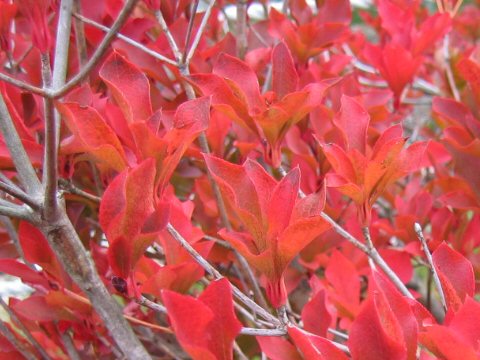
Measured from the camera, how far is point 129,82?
33.3 inches

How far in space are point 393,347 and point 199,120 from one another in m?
0.35

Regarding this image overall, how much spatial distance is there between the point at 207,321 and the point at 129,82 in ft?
1.22

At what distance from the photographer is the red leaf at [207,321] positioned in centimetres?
59

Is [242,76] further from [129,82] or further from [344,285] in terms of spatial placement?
[344,285]

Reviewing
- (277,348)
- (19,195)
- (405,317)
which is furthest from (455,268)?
(19,195)

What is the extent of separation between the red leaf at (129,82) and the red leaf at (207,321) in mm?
286

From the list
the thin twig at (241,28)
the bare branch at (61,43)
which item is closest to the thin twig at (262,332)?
the bare branch at (61,43)

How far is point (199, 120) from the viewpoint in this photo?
78cm

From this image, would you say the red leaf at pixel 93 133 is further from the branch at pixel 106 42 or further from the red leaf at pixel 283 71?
the red leaf at pixel 283 71

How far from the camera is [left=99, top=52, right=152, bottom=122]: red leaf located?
0.83m

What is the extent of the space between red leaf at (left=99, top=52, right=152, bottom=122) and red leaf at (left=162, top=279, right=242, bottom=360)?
0.29m

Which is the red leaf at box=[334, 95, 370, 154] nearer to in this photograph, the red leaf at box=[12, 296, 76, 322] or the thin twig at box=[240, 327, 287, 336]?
the thin twig at box=[240, 327, 287, 336]

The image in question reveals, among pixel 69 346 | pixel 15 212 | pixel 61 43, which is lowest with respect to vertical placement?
pixel 69 346

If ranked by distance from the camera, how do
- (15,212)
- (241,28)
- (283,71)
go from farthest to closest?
(241,28) < (283,71) < (15,212)
